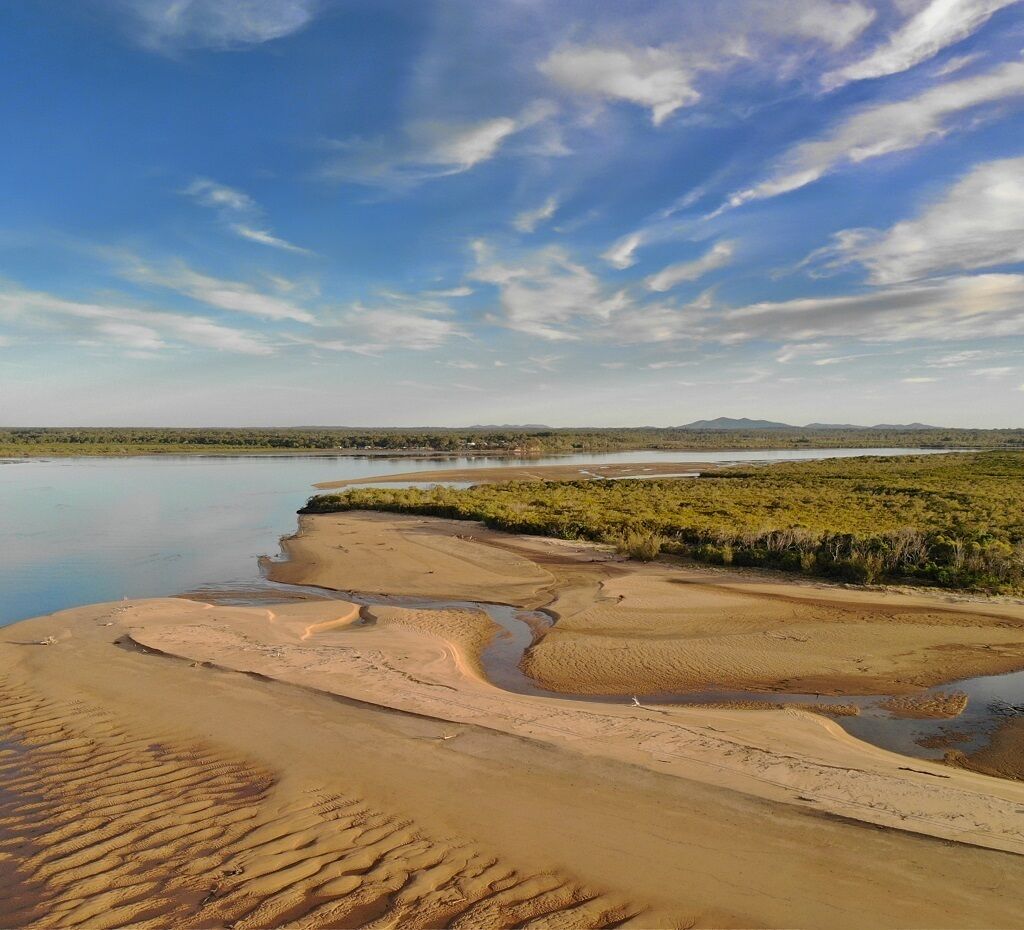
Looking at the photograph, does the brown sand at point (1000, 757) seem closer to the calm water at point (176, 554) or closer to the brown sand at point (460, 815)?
the calm water at point (176, 554)

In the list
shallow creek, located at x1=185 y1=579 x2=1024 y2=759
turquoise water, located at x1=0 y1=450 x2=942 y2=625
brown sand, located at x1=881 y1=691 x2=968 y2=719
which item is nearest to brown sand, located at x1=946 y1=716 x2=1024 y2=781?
shallow creek, located at x1=185 y1=579 x2=1024 y2=759

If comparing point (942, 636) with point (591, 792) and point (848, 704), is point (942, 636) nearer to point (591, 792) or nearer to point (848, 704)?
point (848, 704)

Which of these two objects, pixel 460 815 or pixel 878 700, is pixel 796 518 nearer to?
pixel 878 700

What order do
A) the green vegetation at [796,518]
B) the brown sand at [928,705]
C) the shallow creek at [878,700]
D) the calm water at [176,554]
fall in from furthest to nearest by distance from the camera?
the green vegetation at [796,518], the calm water at [176,554], the brown sand at [928,705], the shallow creek at [878,700]

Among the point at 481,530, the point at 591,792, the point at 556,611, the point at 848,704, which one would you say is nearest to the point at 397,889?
the point at 591,792

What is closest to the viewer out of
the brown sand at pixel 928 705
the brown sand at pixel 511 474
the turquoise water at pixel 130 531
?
the brown sand at pixel 928 705

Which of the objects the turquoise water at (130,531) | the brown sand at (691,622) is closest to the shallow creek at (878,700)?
the brown sand at (691,622)

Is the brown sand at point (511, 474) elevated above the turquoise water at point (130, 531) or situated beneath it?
elevated above

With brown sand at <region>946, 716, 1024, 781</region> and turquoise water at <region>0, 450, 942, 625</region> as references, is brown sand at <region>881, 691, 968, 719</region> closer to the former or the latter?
brown sand at <region>946, 716, 1024, 781</region>
